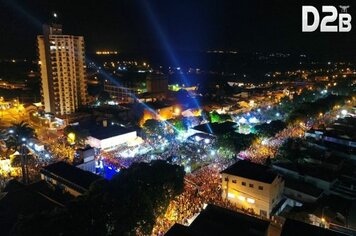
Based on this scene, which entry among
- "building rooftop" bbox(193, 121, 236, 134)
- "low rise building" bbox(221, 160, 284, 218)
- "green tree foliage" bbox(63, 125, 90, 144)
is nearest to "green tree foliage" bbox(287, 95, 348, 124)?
"building rooftop" bbox(193, 121, 236, 134)

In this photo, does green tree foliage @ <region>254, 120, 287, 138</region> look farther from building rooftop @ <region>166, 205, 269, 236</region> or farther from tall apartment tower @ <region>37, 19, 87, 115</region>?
tall apartment tower @ <region>37, 19, 87, 115</region>

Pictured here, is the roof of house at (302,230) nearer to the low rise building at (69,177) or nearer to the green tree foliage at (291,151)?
→ the green tree foliage at (291,151)

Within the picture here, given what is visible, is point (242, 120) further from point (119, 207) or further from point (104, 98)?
point (119, 207)

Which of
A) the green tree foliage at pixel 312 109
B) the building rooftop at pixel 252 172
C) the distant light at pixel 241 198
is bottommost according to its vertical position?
the distant light at pixel 241 198

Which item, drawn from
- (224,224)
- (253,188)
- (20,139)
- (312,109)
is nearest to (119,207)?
(224,224)

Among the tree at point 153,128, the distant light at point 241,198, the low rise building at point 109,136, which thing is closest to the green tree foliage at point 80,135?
the low rise building at point 109,136

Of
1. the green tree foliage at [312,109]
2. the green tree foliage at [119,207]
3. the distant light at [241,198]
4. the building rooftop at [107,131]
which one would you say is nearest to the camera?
the green tree foliage at [119,207]

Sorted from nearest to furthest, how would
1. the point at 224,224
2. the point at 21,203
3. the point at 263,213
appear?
the point at 224,224 → the point at 21,203 → the point at 263,213
